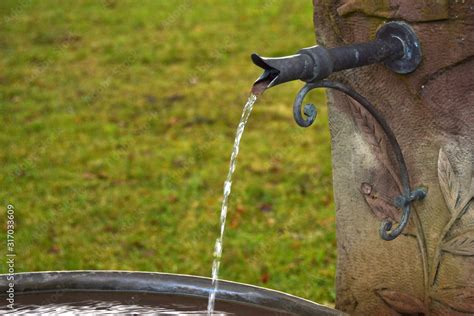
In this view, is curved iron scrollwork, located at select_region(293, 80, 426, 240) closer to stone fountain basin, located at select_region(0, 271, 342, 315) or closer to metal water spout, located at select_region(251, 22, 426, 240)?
metal water spout, located at select_region(251, 22, 426, 240)

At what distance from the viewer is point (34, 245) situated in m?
4.87

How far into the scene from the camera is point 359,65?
2119 millimetres

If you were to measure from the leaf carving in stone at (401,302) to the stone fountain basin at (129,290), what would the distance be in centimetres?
43

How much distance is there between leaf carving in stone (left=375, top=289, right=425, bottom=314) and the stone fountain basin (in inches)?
17.1

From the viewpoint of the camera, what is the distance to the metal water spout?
1925 mm

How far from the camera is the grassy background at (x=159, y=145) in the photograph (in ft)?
15.9

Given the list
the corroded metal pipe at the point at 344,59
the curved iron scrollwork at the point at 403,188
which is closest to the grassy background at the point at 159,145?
the curved iron scrollwork at the point at 403,188

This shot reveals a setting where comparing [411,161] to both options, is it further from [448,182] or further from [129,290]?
[129,290]

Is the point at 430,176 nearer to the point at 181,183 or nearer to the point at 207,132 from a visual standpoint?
the point at 181,183

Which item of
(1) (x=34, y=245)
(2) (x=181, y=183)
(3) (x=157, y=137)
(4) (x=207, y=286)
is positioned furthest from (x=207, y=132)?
(4) (x=207, y=286)

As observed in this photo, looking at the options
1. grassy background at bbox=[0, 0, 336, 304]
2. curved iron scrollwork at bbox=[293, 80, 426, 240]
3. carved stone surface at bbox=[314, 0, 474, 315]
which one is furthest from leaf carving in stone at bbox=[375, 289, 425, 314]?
grassy background at bbox=[0, 0, 336, 304]

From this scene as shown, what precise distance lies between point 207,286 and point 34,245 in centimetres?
274

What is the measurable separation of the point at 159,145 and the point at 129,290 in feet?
12.7

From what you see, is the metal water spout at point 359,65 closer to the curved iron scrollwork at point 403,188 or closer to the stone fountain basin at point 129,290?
the curved iron scrollwork at point 403,188
